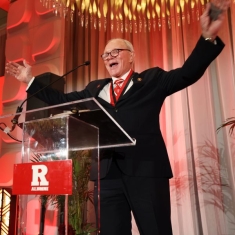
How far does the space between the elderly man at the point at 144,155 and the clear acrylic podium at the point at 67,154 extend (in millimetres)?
130

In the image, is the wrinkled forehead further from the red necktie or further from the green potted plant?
the green potted plant

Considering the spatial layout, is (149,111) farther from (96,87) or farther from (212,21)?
(212,21)

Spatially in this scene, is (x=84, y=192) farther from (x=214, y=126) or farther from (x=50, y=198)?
(x=214, y=126)

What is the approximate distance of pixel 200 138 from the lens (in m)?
2.65

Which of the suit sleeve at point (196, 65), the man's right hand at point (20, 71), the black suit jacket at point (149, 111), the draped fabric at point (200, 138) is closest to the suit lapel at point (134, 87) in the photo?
the black suit jacket at point (149, 111)

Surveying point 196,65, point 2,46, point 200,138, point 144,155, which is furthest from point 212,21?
point 2,46

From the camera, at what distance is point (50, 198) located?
996mm

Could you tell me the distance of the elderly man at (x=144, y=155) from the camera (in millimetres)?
1179

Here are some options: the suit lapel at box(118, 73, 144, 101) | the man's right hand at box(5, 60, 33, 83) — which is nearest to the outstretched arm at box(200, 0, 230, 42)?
the suit lapel at box(118, 73, 144, 101)

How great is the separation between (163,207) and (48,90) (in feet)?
2.81

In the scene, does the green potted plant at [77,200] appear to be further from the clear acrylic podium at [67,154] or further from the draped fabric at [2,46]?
the draped fabric at [2,46]

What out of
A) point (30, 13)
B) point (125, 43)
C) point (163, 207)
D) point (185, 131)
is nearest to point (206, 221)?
point (185, 131)

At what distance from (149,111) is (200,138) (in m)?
1.46

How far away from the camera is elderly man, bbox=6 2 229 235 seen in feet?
3.87
